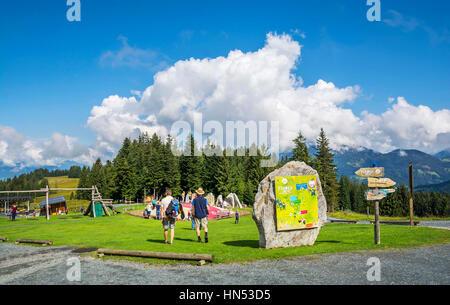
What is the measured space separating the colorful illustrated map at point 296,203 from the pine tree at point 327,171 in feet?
149

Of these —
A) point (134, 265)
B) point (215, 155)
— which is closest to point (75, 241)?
point (134, 265)

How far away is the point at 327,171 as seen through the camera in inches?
2267

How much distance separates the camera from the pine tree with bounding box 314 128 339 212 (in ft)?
186

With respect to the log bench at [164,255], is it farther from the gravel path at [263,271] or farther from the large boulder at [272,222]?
the large boulder at [272,222]

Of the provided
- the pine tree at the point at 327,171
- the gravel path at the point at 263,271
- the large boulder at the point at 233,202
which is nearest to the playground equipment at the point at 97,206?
the gravel path at the point at 263,271

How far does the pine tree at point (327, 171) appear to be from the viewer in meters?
56.8

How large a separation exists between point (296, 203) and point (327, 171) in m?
48.6

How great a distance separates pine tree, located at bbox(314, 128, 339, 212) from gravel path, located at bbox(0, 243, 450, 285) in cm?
4791

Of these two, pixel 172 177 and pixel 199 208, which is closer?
pixel 199 208

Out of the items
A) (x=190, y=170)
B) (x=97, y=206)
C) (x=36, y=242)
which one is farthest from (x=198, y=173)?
(x=36, y=242)

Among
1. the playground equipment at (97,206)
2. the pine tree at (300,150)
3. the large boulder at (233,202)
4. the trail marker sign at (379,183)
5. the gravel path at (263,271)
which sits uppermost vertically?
the pine tree at (300,150)

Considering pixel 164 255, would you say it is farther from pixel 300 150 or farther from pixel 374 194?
pixel 300 150
